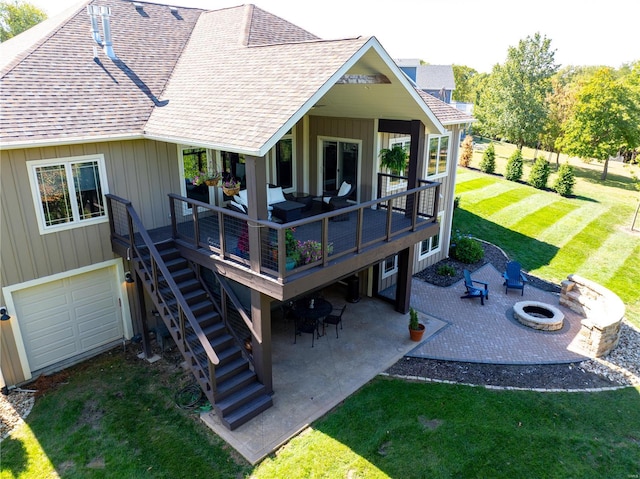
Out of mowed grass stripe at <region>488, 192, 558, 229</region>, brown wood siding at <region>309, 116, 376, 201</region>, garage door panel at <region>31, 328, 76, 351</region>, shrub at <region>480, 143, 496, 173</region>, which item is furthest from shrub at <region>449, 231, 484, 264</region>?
shrub at <region>480, 143, 496, 173</region>

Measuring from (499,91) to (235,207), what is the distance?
38335mm

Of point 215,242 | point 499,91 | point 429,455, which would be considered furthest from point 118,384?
point 499,91

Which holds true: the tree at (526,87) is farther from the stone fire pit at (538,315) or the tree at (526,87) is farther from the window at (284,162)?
the window at (284,162)

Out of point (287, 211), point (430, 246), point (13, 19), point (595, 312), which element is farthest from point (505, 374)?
point (13, 19)

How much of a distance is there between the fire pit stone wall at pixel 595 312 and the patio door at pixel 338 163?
24.8 ft

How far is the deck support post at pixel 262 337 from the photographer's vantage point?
8.54m

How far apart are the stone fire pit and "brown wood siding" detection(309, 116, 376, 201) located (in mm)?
5938

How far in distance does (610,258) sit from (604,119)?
22.2 meters

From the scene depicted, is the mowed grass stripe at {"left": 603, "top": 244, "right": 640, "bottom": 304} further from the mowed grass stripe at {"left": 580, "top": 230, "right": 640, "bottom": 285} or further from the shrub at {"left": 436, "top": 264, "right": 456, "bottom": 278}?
the shrub at {"left": 436, "top": 264, "right": 456, "bottom": 278}

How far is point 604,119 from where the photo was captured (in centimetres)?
3584

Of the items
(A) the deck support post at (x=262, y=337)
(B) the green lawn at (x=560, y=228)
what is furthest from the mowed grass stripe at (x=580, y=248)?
(A) the deck support post at (x=262, y=337)

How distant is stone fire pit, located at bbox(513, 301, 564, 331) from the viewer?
504 inches

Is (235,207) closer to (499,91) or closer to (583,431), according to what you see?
(583,431)

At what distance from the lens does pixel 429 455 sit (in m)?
7.88
